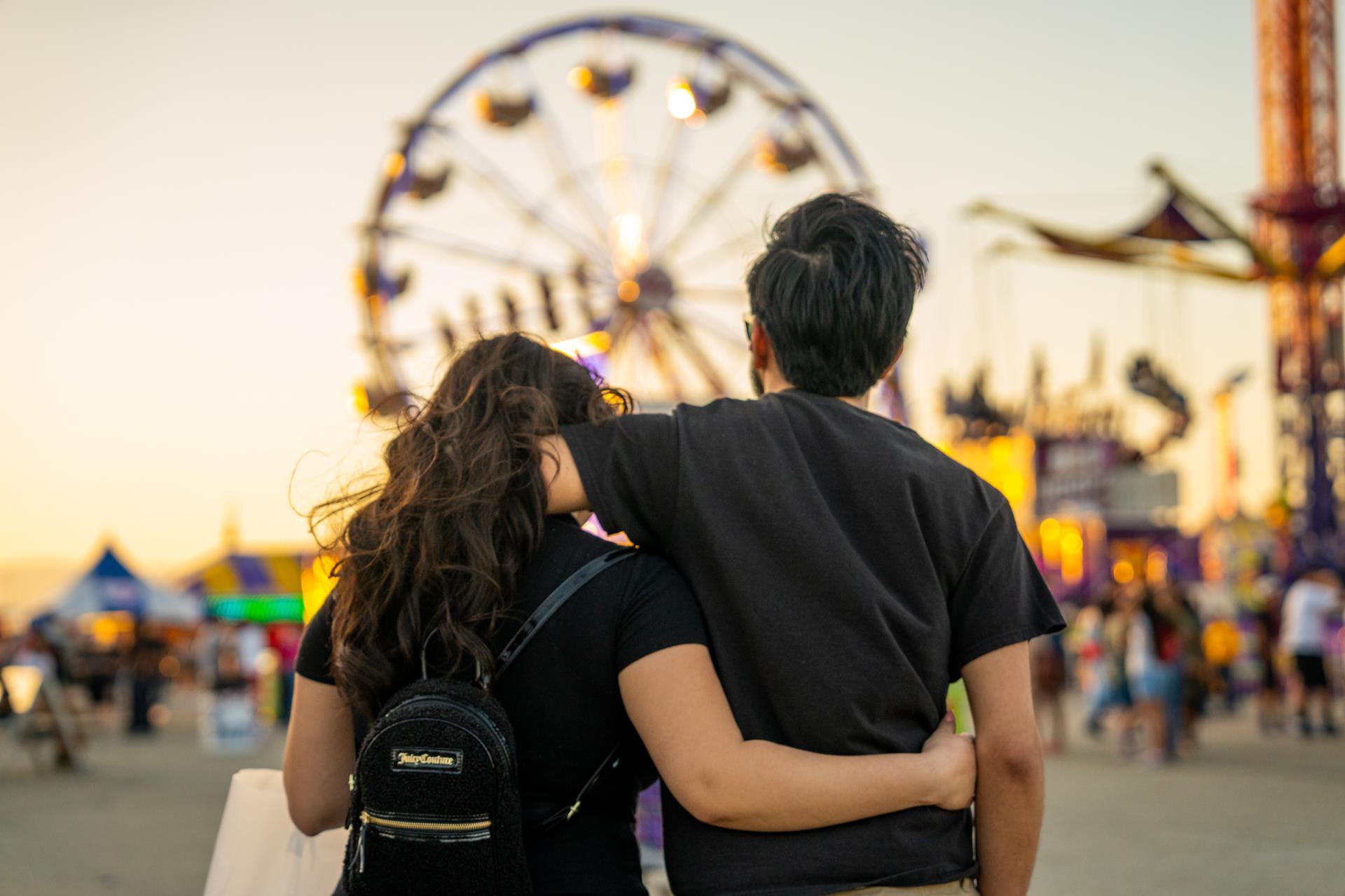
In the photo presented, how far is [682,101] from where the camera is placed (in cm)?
1404

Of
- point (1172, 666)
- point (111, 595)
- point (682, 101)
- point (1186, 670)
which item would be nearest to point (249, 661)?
point (682, 101)

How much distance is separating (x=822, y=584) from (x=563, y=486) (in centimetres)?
38

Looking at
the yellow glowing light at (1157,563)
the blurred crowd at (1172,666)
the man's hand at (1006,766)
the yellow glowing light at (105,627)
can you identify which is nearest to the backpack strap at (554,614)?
the man's hand at (1006,766)

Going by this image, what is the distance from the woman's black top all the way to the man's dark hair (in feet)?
1.29

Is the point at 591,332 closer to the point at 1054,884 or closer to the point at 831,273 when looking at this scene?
the point at 1054,884

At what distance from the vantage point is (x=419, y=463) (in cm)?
197

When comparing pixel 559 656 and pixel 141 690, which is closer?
pixel 559 656

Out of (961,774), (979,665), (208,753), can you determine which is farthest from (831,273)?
(208,753)

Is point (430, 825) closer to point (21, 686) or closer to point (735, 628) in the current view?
point (735, 628)

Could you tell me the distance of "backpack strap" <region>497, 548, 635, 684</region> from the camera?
187cm

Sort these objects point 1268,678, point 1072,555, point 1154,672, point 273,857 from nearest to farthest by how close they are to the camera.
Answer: point 273,857
point 1154,672
point 1268,678
point 1072,555

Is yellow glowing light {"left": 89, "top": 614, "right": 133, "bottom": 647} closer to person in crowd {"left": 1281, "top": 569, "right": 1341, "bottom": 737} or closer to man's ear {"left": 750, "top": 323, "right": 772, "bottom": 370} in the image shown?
person in crowd {"left": 1281, "top": 569, "right": 1341, "bottom": 737}

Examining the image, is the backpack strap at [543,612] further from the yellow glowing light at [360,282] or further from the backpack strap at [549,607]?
the yellow glowing light at [360,282]

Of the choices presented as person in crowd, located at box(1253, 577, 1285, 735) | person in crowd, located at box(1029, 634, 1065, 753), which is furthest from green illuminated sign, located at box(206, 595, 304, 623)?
person in crowd, located at box(1253, 577, 1285, 735)
